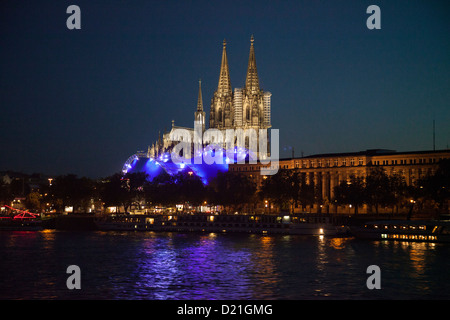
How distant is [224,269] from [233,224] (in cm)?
4428

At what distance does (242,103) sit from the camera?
604 ft

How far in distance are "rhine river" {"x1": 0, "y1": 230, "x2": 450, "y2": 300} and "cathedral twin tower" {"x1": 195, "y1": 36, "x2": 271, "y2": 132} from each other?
10546cm

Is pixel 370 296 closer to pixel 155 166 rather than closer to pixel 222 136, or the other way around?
pixel 155 166

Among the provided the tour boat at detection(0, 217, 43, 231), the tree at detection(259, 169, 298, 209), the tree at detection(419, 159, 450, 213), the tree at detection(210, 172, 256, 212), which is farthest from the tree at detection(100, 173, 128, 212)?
the tree at detection(419, 159, 450, 213)

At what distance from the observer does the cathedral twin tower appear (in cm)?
18099

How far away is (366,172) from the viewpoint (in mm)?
140000

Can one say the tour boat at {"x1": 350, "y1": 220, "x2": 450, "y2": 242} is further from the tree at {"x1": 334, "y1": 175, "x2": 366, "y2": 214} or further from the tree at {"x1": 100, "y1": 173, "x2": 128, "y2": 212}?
the tree at {"x1": 100, "y1": 173, "x2": 128, "y2": 212}

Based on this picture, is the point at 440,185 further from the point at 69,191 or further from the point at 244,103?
the point at 244,103

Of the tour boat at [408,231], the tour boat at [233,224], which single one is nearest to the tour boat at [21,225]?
the tour boat at [233,224]

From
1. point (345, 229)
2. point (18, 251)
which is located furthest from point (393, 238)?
point (18, 251)

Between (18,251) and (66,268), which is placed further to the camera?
(18,251)

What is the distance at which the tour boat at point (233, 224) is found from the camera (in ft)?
292

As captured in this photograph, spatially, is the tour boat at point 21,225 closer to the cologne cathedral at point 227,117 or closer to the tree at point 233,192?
the tree at point 233,192
